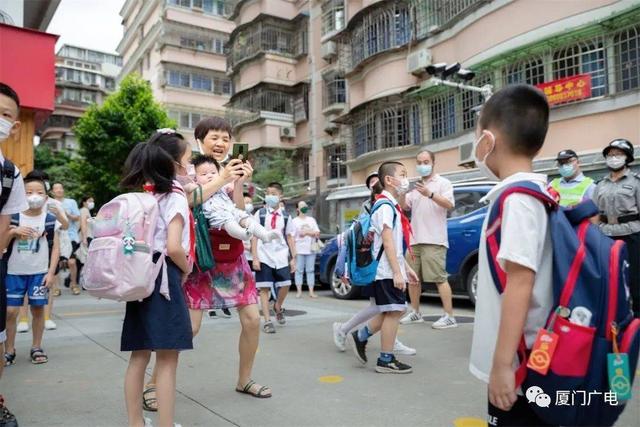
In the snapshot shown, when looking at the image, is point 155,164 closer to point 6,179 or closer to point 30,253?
point 6,179

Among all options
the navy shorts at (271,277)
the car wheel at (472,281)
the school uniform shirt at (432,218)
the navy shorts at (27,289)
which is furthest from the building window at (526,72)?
the navy shorts at (27,289)

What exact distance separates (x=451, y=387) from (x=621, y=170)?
305 cm

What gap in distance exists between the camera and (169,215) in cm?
262

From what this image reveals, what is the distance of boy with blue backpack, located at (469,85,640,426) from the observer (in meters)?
1.49

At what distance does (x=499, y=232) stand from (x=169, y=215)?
5.34 ft

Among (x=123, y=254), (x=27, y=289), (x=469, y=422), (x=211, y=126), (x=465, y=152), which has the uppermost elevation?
(x=465, y=152)

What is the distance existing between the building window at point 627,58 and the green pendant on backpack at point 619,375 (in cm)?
1234

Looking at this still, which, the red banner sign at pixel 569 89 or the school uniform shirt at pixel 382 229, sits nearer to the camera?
the school uniform shirt at pixel 382 229

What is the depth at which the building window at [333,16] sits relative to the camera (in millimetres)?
24453

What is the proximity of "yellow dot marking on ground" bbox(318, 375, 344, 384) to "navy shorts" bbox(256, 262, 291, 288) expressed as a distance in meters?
2.50

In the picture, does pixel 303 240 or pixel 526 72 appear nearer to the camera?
pixel 303 240

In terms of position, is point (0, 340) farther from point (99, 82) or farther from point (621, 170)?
point (99, 82)

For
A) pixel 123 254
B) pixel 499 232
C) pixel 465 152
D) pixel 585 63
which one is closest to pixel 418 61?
pixel 465 152

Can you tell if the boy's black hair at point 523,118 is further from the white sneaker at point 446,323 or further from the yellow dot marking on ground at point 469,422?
the white sneaker at point 446,323
